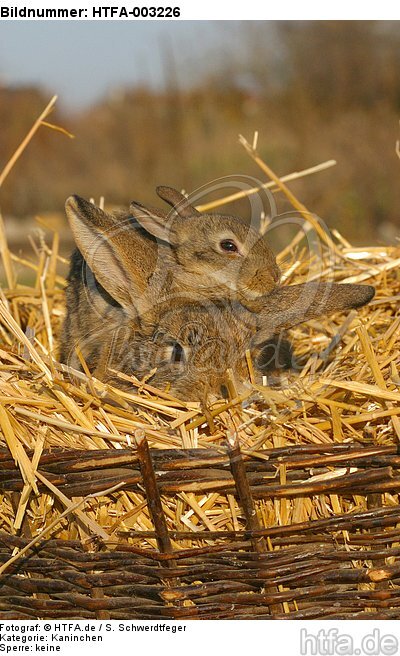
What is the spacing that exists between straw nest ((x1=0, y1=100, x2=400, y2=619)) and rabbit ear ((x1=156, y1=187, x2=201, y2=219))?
1.03 meters

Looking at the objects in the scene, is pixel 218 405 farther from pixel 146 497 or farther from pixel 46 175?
pixel 46 175

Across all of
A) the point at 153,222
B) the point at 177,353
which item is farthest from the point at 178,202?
the point at 177,353

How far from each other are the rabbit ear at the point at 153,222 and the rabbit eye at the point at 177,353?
1.88 feet

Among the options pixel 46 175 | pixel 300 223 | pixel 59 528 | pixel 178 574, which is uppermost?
pixel 46 175

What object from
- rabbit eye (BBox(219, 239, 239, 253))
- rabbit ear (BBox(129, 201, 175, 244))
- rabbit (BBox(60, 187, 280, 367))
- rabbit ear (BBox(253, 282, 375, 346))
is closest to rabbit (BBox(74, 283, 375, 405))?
→ rabbit ear (BBox(253, 282, 375, 346))

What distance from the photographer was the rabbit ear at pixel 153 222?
3123 mm

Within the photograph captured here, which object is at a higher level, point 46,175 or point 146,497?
point 46,175

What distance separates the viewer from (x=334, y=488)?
7.09 feet

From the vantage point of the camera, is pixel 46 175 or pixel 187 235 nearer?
pixel 187 235

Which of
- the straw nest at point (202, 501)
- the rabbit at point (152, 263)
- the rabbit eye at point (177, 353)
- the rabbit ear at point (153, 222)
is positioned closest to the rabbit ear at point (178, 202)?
the rabbit at point (152, 263)

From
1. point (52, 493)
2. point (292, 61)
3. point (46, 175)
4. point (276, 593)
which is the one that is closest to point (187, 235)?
point (52, 493)

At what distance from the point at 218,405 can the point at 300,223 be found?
1872mm

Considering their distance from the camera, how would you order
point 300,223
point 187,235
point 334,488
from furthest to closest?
point 300,223 → point 187,235 → point 334,488

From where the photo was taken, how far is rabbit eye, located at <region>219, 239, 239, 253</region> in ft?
10.1
